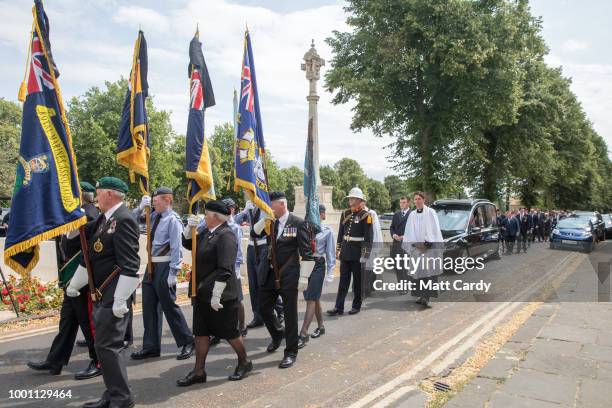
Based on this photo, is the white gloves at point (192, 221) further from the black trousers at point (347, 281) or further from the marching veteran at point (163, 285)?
the black trousers at point (347, 281)

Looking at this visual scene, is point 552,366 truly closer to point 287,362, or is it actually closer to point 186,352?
point 287,362

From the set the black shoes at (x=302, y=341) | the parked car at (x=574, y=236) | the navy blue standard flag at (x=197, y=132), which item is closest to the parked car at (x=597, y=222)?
the parked car at (x=574, y=236)

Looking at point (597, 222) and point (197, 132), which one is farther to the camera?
point (597, 222)

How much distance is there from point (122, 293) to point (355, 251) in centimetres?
465

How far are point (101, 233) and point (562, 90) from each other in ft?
129

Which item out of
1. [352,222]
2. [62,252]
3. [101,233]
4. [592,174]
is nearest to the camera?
[101,233]

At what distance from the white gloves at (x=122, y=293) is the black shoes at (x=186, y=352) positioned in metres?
1.85

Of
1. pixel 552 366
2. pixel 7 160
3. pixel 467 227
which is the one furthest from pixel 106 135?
pixel 552 366

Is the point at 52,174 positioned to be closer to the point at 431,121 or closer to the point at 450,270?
the point at 450,270

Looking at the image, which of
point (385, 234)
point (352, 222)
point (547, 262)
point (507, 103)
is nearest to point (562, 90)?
point (507, 103)

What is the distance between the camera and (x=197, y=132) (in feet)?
17.6

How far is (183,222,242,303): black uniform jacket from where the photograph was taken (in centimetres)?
464

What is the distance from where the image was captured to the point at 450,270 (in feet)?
39.2

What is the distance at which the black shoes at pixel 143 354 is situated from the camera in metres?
5.54
